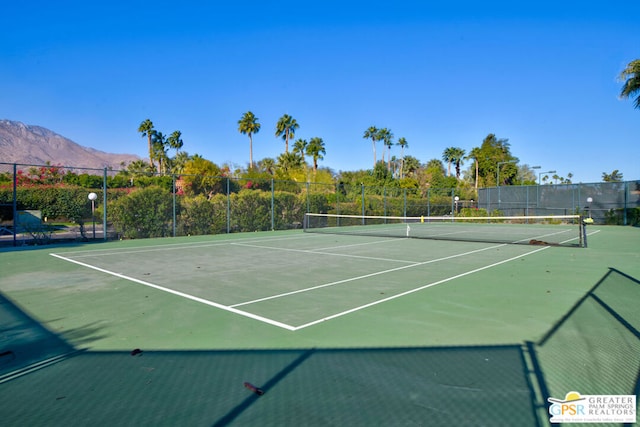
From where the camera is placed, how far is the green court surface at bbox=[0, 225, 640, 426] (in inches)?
119

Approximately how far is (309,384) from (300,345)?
930mm

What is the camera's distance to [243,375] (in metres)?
3.59

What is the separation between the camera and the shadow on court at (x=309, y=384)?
2906mm

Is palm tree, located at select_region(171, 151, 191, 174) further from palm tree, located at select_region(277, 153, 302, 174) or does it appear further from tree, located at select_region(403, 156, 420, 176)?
tree, located at select_region(403, 156, 420, 176)

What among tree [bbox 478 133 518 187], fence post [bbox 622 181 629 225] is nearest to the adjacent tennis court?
fence post [bbox 622 181 629 225]

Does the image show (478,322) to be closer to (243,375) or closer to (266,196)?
(243,375)

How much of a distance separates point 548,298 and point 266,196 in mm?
18160

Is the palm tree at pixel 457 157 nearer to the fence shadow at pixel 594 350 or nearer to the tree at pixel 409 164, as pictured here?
the tree at pixel 409 164

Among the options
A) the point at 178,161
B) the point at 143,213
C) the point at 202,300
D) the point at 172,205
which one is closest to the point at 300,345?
the point at 202,300

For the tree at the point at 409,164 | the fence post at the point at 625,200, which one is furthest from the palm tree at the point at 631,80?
the tree at the point at 409,164

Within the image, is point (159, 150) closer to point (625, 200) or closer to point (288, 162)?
point (288, 162)

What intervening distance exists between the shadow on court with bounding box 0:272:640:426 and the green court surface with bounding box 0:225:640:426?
0.05 feet

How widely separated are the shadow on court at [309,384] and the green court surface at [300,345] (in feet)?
0.05

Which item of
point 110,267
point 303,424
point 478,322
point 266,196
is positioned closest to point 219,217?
point 266,196
